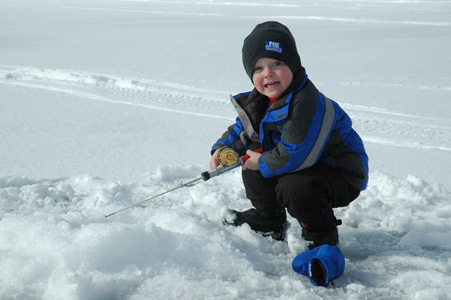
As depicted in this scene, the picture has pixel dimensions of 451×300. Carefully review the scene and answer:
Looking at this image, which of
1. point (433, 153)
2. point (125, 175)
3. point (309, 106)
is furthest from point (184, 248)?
point (433, 153)

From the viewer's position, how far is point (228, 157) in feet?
6.57

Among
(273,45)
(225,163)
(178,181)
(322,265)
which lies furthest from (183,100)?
(322,265)

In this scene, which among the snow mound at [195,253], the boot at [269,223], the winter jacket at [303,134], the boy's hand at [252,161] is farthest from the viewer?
the boot at [269,223]

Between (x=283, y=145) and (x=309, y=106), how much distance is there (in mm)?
184

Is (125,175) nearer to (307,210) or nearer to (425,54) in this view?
(307,210)

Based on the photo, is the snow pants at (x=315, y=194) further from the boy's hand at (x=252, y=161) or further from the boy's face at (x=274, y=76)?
the boy's face at (x=274, y=76)

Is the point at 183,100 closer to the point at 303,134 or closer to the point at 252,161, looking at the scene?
the point at 252,161

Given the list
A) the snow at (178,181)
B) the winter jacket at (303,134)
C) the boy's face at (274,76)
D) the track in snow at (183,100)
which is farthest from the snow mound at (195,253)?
the track in snow at (183,100)

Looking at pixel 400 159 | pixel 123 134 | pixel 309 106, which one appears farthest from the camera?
pixel 123 134

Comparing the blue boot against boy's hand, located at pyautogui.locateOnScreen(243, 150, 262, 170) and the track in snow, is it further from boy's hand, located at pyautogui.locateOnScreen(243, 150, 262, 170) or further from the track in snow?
the track in snow

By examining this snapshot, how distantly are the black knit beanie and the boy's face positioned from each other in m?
0.03

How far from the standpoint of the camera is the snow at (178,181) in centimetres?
176

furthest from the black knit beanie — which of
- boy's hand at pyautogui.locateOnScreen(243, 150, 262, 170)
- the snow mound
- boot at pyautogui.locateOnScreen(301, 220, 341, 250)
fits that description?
the snow mound

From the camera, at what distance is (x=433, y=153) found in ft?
12.2
